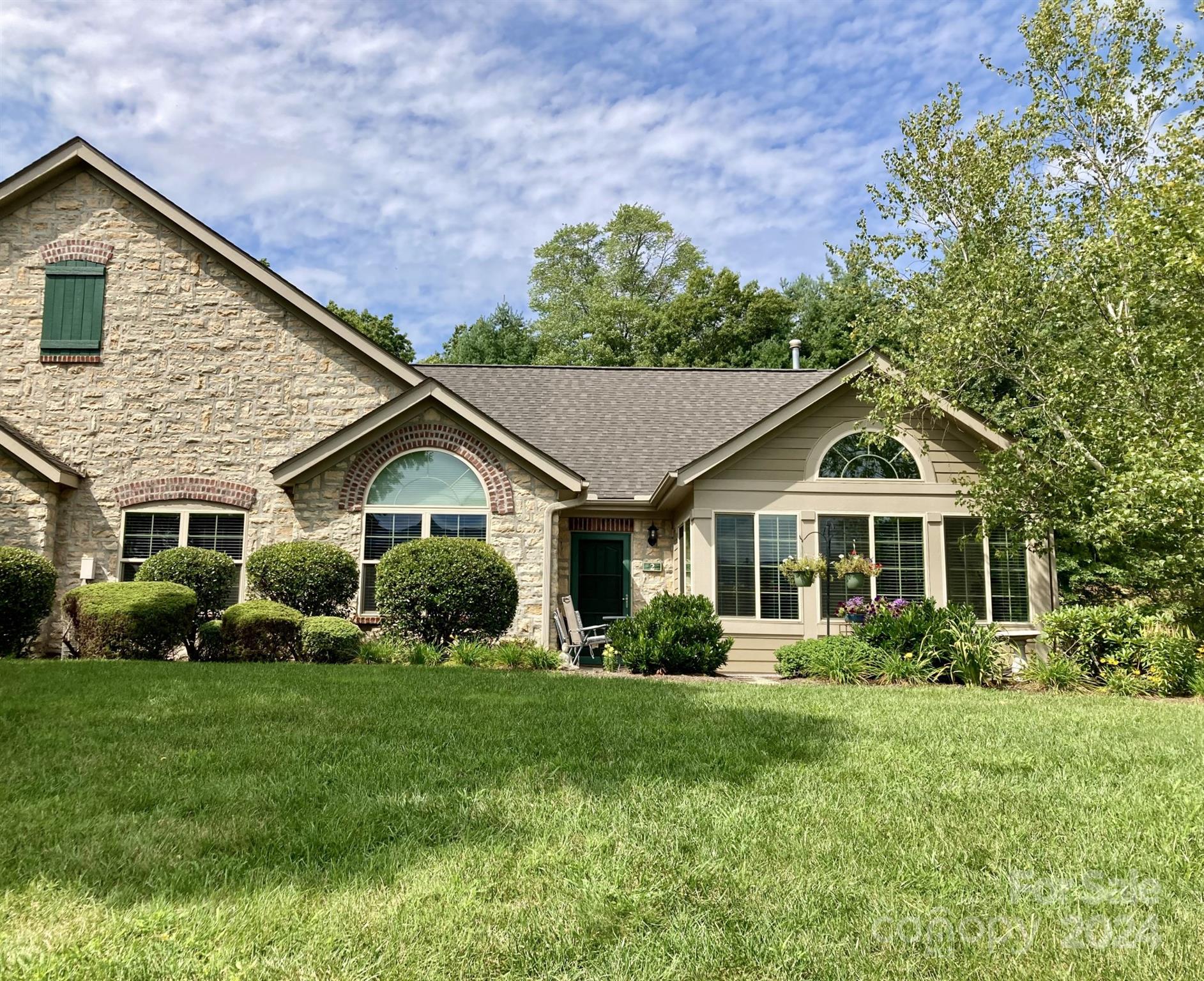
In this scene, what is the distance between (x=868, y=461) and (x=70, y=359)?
12999 mm

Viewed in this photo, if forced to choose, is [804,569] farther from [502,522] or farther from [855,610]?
[502,522]

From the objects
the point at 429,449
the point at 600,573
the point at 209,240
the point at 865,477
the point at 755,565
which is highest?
the point at 209,240

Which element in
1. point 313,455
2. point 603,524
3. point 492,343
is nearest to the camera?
point 313,455

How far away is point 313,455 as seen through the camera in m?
12.8

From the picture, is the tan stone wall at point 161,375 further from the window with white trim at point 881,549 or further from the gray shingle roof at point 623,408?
the window with white trim at point 881,549

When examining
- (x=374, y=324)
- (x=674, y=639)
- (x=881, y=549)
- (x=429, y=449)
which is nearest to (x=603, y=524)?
(x=429, y=449)

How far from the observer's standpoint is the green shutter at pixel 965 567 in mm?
13086

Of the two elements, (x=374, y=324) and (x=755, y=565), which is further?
(x=374, y=324)

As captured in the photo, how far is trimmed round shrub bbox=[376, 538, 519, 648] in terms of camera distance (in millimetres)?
11766

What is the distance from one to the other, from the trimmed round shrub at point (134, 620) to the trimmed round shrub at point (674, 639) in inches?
226

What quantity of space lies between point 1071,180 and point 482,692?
14058 millimetres

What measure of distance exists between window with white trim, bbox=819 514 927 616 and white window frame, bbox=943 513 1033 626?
31 centimetres

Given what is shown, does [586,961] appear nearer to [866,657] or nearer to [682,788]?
[682,788]

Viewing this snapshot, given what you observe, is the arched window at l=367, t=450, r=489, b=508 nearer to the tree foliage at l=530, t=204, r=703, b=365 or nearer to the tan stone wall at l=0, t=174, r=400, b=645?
the tan stone wall at l=0, t=174, r=400, b=645
